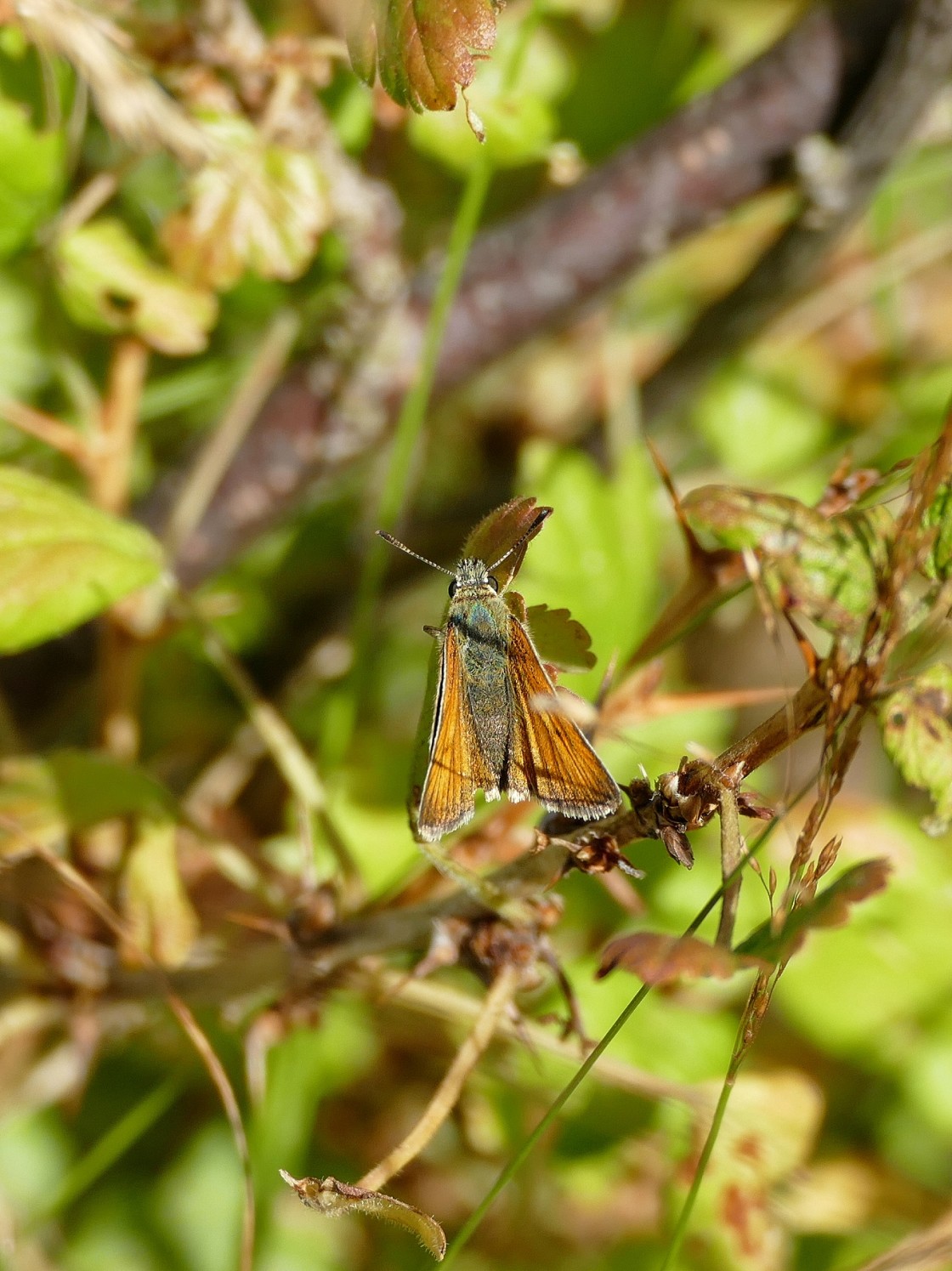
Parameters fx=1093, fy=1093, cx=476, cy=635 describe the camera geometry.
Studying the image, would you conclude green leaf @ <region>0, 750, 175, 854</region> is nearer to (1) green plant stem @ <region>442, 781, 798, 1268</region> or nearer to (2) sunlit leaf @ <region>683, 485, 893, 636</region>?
(1) green plant stem @ <region>442, 781, 798, 1268</region>

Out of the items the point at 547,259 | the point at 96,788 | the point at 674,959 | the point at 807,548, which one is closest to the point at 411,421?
the point at 547,259

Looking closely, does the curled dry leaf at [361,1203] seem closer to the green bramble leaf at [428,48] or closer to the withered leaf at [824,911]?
the withered leaf at [824,911]

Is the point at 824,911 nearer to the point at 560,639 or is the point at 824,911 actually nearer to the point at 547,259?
the point at 560,639

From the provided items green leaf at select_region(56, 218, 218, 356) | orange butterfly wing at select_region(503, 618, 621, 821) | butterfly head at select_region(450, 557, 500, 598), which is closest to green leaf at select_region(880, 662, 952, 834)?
orange butterfly wing at select_region(503, 618, 621, 821)

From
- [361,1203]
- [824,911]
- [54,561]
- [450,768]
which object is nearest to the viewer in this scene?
[824,911]

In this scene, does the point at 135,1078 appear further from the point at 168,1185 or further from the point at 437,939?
the point at 437,939

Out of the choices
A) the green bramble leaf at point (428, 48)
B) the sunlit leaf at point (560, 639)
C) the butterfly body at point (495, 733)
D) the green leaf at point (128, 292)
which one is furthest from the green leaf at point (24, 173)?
the sunlit leaf at point (560, 639)

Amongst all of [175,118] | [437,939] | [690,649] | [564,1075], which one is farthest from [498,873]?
[690,649]
